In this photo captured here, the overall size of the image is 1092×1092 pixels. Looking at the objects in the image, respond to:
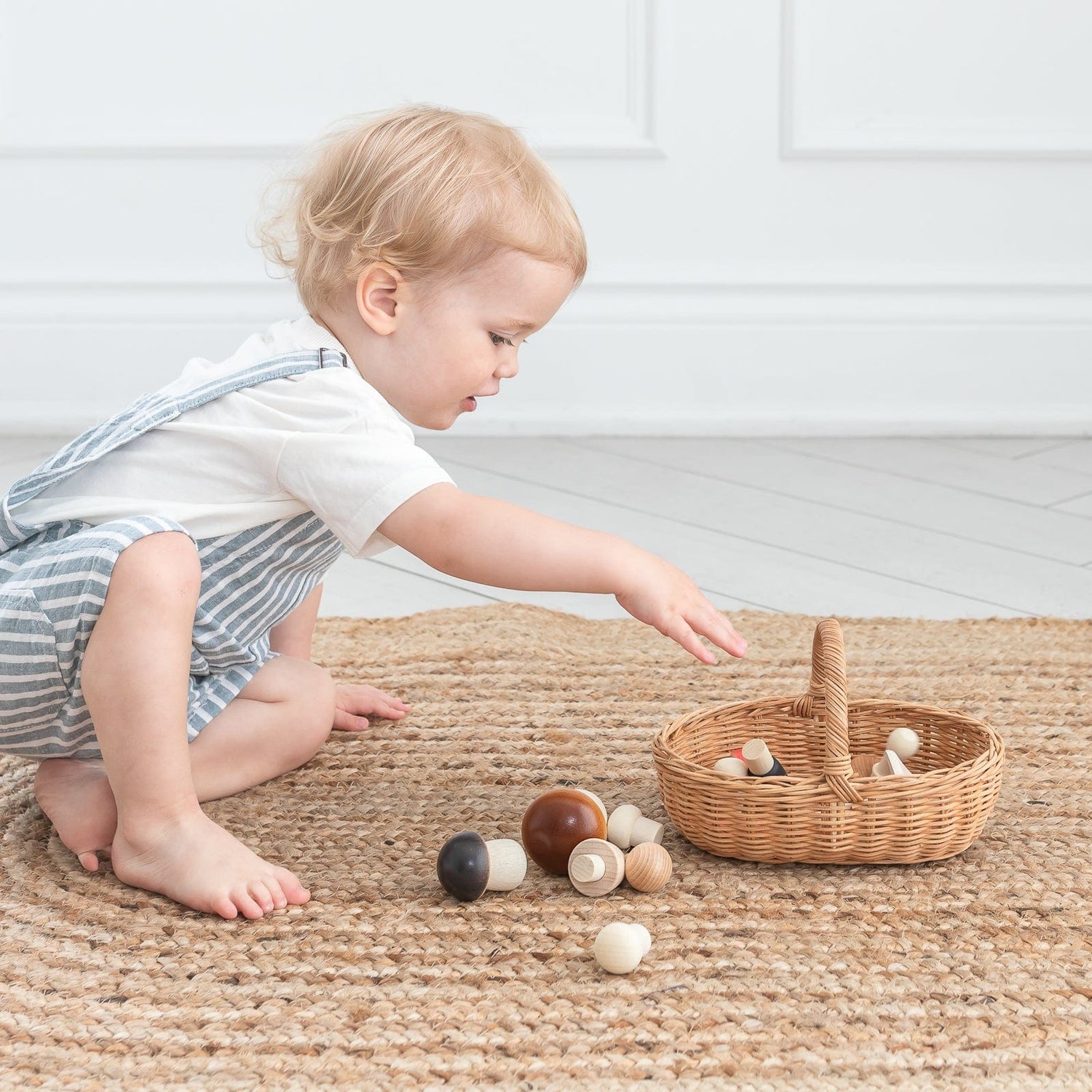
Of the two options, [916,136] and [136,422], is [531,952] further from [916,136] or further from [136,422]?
[916,136]

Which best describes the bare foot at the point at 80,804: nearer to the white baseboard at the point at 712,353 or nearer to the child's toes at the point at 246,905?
the child's toes at the point at 246,905

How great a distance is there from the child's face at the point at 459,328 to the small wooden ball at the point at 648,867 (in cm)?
31

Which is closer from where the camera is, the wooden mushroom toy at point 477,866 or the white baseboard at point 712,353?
the wooden mushroom toy at point 477,866

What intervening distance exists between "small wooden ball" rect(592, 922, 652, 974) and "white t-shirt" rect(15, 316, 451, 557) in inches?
10.3

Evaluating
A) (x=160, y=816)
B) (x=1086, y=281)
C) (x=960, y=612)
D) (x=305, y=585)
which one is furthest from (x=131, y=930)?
(x=1086, y=281)

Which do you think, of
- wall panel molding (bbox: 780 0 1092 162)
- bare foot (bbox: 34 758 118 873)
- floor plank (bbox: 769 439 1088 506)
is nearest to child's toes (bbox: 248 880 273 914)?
bare foot (bbox: 34 758 118 873)

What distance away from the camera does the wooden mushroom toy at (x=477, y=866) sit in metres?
0.77

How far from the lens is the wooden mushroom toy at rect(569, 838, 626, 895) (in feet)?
2.55

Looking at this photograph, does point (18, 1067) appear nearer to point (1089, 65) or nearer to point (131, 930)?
point (131, 930)

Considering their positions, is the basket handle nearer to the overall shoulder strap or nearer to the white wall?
the overall shoulder strap

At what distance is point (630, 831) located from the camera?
32.9 inches

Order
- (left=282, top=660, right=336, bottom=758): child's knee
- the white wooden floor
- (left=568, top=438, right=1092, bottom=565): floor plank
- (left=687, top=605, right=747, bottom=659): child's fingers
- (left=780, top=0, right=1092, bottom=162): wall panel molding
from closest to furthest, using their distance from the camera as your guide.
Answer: (left=687, top=605, right=747, bottom=659): child's fingers < (left=282, top=660, right=336, bottom=758): child's knee < the white wooden floor < (left=568, top=438, right=1092, bottom=565): floor plank < (left=780, top=0, right=1092, bottom=162): wall panel molding

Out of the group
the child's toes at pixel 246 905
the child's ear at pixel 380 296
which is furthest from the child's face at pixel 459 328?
the child's toes at pixel 246 905

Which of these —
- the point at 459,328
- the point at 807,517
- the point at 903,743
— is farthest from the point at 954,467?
the point at 459,328
